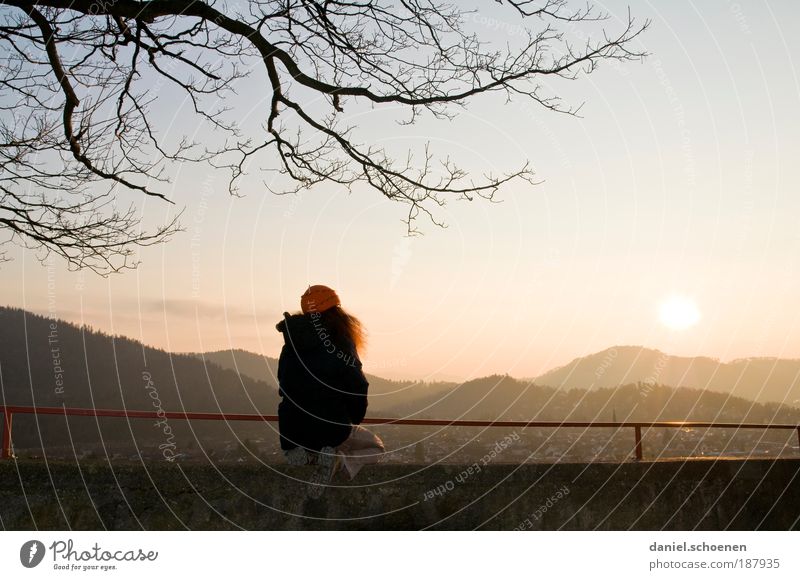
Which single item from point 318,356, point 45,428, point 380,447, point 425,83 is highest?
point 425,83

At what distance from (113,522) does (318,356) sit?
1.78 m

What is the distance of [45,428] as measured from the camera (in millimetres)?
91062

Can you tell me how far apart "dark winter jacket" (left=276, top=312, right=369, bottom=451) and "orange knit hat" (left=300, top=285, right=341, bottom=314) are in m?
0.05

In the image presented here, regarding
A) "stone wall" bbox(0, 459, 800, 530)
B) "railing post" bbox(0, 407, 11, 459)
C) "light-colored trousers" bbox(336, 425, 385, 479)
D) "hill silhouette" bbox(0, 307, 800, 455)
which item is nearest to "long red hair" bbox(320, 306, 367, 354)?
"light-colored trousers" bbox(336, 425, 385, 479)

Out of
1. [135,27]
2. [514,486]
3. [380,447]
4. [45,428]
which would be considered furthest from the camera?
[45,428]

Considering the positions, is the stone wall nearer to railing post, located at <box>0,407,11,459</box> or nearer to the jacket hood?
railing post, located at <box>0,407,11,459</box>

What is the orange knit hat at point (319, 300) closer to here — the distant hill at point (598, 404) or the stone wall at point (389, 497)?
the stone wall at point (389, 497)

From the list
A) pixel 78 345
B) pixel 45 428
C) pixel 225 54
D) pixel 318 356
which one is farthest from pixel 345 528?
pixel 78 345

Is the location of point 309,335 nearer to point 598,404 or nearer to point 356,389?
point 356,389

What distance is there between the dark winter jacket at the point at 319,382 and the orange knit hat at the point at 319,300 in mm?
51

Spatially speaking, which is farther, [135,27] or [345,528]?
[135,27]

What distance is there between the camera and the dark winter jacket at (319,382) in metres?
5.24
